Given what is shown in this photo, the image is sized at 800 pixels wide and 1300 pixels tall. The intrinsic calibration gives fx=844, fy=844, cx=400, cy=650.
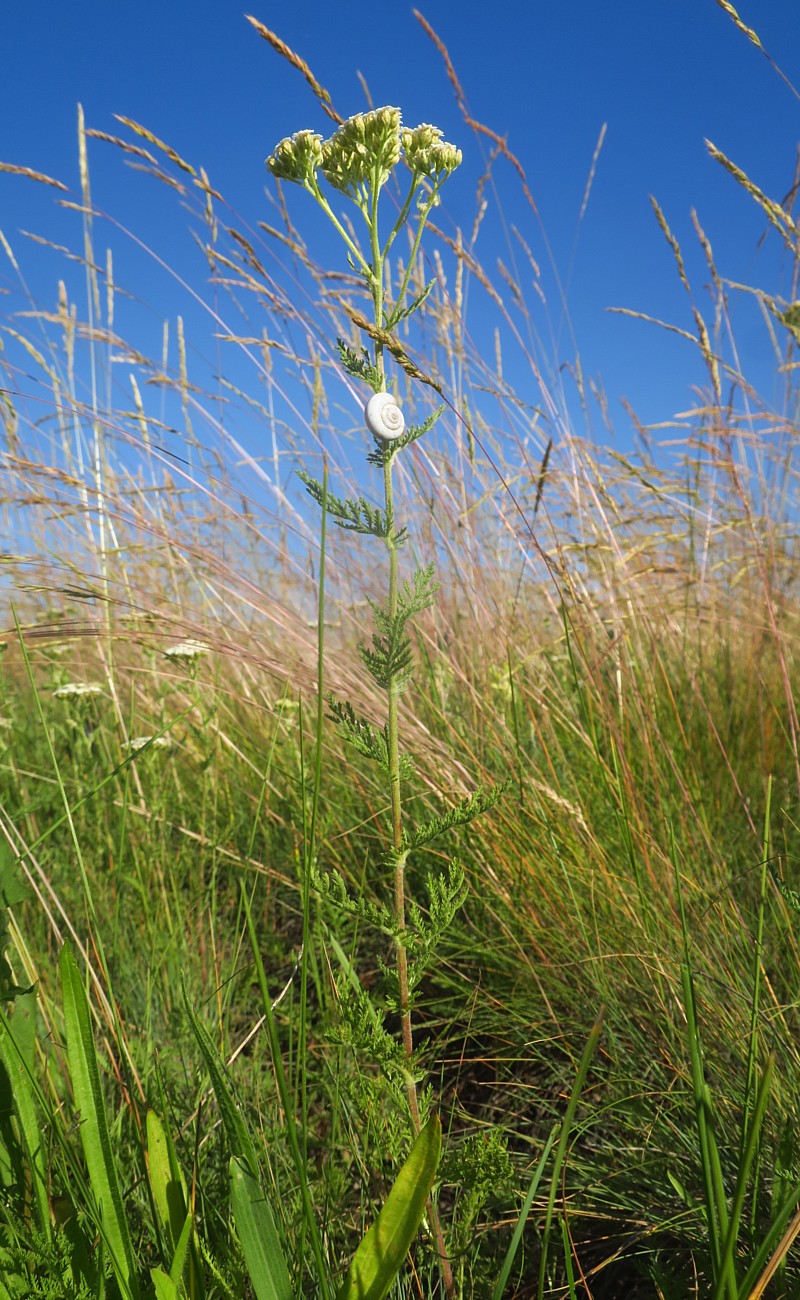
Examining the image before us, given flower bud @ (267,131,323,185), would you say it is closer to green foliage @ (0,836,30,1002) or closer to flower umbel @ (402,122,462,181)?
flower umbel @ (402,122,462,181)

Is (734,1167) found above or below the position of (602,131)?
below

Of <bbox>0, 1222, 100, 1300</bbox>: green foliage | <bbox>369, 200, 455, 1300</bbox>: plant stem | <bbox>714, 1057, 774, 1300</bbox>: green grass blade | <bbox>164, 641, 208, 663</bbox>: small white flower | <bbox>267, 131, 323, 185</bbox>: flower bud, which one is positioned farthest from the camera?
<bbox>164, 641, 208, 663</bbox>: small white flower

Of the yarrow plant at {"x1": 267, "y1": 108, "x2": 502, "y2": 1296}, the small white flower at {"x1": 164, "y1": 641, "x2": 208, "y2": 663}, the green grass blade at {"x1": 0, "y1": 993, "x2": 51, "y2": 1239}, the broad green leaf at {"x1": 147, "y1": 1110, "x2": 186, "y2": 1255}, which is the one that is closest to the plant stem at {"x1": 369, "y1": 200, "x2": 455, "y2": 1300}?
the yarrow plant at {"x1": 267, "y1": 108, "x2": 502, "y2": 1296}

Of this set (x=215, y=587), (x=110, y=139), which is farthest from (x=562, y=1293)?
(x=110, y=139)

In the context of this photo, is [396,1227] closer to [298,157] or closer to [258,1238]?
[258,1238]

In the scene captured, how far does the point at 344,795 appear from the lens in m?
2.12

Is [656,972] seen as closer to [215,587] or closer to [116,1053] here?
[116,1053]

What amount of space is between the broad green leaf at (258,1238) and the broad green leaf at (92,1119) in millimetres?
122

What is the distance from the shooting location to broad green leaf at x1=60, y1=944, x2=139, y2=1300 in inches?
31.0

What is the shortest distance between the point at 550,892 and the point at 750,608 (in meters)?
1.51

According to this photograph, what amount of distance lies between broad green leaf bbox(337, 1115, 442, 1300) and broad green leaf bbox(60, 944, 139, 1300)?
0.21 meters

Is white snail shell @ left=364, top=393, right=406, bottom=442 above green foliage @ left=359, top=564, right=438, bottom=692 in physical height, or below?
above

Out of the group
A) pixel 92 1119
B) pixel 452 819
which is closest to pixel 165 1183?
pixel 92 1119

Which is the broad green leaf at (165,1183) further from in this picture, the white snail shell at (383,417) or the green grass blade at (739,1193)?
the white snail shell at (383,417)
